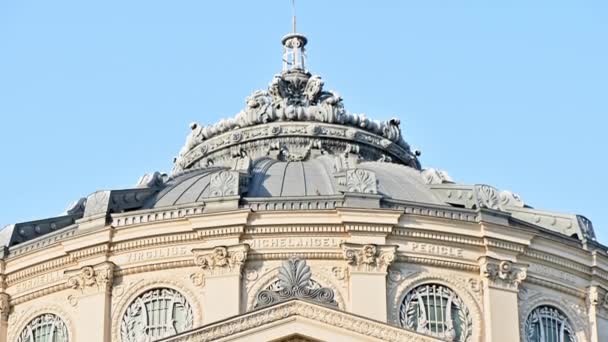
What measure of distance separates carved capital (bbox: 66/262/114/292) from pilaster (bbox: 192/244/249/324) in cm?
267

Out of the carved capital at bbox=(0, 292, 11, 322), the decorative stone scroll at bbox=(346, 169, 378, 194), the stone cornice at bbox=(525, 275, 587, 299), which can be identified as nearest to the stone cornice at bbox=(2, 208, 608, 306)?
the carved capital at bbox=(0, 292, 11, 322)

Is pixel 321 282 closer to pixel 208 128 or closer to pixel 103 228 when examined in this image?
pixel 103 228

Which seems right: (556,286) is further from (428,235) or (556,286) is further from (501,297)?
(428,235)

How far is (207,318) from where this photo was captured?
6012 cm

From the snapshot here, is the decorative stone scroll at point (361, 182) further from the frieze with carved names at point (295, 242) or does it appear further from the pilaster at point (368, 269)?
the pilaster at point (368, 269)

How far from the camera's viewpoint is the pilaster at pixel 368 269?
6031 cm

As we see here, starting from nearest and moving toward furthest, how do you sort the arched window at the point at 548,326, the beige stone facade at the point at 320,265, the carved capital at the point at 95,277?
Answer: the beige stone facade at the point at 320,265 < the carved capital at the point at 95,277 < the arched window at the point at 548,326

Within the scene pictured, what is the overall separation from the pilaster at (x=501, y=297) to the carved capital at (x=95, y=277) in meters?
11.2

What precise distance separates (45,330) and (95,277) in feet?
7.92

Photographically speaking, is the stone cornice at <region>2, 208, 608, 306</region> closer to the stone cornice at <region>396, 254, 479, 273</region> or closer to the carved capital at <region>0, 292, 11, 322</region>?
the stone cornice at <region>396, 254, 479, 273</region>

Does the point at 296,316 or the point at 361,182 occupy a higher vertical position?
the point at 361,182

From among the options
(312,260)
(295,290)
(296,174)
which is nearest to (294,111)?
(296,174)

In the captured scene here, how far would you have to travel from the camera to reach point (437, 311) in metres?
61.0

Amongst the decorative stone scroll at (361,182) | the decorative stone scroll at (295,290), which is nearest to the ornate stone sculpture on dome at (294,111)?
the decorative stone scroll at (361,182)
